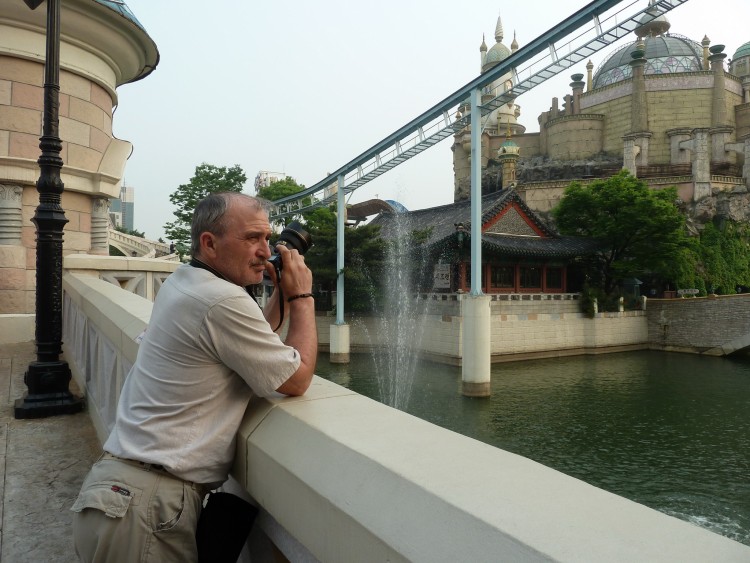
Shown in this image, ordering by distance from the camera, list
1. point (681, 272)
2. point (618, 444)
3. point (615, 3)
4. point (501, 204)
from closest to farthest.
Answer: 1. point (615, 3)
2. point (618, 444)
3. point (501, 204)
4. point (681, 272)

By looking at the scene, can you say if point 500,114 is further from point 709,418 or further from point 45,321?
point 45,321

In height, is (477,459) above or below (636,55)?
below

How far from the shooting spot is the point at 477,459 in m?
1.20

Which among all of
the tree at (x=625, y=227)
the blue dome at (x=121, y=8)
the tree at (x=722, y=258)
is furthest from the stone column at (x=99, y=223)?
the tree at (x=722, y=258)

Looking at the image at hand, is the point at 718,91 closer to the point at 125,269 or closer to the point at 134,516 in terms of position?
the point at 125,269

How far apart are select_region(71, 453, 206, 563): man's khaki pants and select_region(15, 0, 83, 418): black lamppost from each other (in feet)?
11.1

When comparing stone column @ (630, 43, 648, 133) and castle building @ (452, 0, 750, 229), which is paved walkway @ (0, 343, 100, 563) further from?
stone column @ (630, 43, 648, 133)

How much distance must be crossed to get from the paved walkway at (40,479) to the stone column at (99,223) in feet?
15.0

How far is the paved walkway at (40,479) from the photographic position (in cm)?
238

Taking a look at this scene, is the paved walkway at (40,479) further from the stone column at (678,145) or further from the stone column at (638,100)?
the stone column at (638,100)

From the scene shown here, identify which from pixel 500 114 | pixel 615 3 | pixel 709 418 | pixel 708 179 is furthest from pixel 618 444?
Result: pixel 500 114

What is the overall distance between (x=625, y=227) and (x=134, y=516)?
2903 cm

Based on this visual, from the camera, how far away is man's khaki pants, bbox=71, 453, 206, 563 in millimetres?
1435

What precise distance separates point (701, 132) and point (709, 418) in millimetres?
29696
